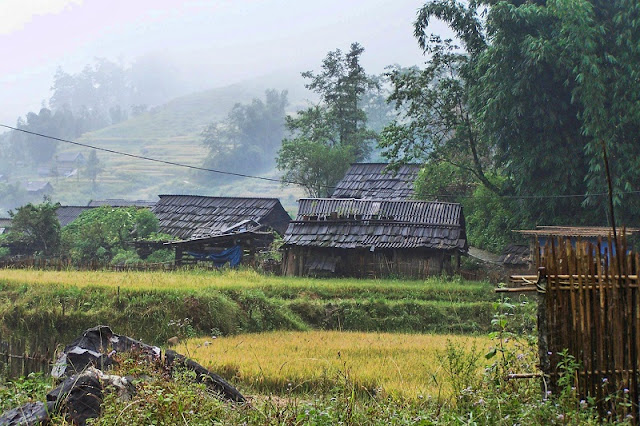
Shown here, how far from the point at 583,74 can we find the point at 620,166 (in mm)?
3092

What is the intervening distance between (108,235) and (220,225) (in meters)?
4.87

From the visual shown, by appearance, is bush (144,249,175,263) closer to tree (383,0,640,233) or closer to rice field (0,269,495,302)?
rice field (0,269,495,302)

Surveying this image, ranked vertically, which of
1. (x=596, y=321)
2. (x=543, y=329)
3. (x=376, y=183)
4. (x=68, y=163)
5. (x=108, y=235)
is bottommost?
(x=543, y=329)

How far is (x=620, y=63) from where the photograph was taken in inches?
874

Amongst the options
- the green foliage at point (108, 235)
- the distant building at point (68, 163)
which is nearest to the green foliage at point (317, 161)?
the green foliage at point (108, 235)

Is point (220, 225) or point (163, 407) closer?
point (163, 407)

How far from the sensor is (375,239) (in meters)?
24.8

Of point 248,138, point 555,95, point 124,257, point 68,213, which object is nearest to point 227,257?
point 124,257

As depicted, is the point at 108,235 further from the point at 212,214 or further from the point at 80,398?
the point at 80,398

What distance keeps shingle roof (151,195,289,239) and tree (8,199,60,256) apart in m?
5.06

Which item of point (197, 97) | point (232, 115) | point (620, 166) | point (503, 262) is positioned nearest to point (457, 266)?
point (503, 262)

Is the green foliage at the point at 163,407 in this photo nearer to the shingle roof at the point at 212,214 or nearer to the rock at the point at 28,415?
the rock at the point at 28,415

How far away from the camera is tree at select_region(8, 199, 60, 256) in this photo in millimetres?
29689

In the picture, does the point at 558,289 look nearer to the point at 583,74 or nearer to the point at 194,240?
the point at 583,74
